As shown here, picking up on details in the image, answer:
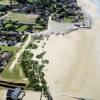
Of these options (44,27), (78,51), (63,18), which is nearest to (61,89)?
(78,51)

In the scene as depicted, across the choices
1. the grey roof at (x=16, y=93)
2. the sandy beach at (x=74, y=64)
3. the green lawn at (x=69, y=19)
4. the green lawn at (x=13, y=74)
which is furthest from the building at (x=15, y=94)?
the green lawn at (x=69, y=19)

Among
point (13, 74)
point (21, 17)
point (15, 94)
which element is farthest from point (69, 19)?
point (15, 94)

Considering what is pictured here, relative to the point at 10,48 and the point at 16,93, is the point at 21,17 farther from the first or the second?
the point at 16,93

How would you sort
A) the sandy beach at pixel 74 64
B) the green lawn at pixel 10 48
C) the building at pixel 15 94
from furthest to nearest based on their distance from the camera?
the green lawn at pixel 10 48 < the sandy beach at pixel 74 64 < the building at pixel 15 94

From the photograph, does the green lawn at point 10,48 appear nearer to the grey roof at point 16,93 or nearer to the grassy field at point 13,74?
the grassy field at point 13,74

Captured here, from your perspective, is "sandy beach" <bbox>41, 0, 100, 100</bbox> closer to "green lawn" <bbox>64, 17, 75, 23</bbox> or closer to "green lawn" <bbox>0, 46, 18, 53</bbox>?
"green lawn" <bbox>0, 46, 18, 53</bbox>

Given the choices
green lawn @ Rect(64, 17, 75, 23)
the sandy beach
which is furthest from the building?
green lawn @ Rect(64, 17, 75, 23)
